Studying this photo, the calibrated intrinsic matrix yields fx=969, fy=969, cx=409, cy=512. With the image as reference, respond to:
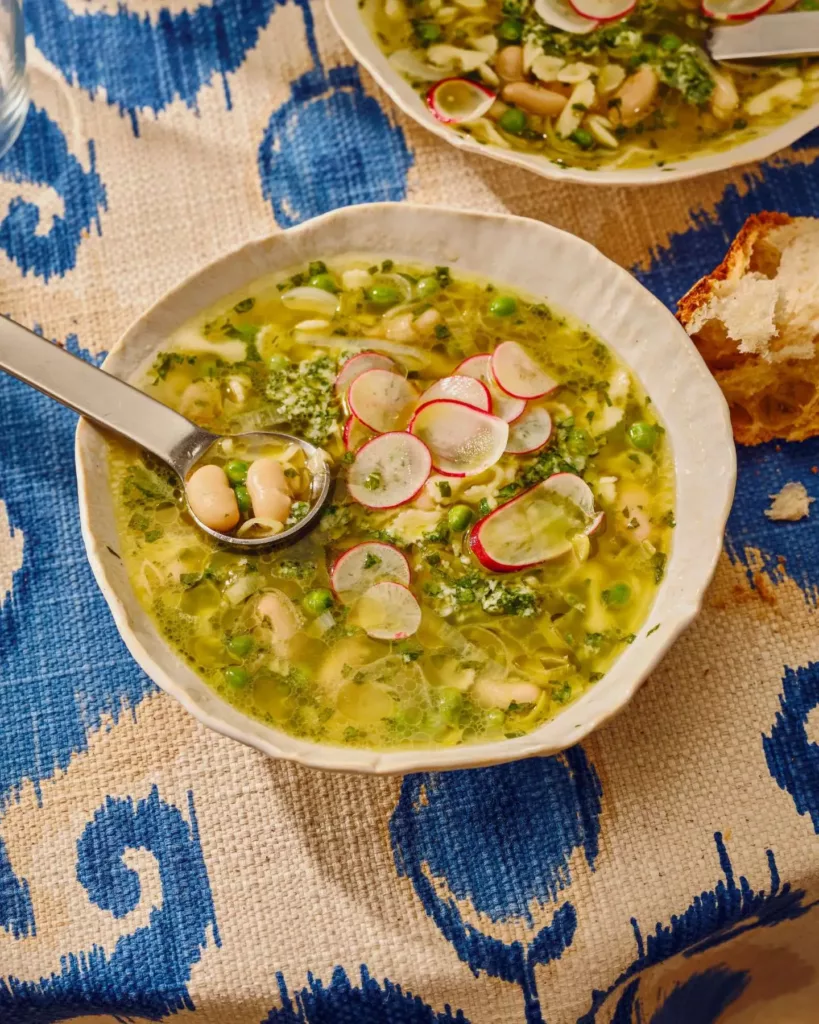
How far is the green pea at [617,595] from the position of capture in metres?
2.05

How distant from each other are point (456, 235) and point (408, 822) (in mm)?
1335

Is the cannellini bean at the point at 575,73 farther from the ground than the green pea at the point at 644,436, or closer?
farther from the ground

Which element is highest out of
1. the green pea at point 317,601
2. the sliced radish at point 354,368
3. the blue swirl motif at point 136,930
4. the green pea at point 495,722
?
the sliced radish at point 354,368

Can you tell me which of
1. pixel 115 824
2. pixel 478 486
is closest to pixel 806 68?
pixel 478 486

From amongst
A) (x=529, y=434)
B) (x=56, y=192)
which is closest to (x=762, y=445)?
(x=529, y=434)

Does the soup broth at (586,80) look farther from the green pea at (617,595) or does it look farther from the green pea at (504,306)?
the green pea at (617,595)

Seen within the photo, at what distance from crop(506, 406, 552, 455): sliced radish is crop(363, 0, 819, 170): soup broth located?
2.26 feet

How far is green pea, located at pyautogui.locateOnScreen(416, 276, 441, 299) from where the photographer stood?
229cm

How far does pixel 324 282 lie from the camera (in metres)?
2.27

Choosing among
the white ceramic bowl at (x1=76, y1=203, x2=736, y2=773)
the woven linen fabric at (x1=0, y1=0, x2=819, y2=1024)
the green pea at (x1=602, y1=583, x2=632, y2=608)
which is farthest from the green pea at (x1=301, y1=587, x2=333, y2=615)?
the green pea at (x1=602, y1=583, x2=632, y2=608)

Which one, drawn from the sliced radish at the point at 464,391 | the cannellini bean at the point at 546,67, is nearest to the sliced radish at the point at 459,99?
the cannellini bean at the point at 546,67

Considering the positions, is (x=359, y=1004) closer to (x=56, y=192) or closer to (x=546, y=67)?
(x=56, y=192)

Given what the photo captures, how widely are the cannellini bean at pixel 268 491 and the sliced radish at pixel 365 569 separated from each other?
0.55 feet

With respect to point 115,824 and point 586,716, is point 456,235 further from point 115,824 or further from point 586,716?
point 115,824
